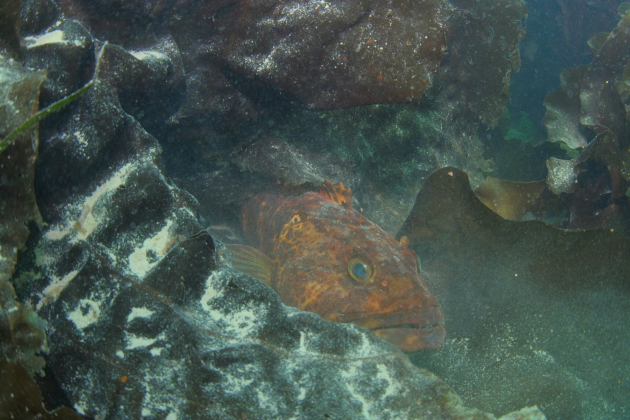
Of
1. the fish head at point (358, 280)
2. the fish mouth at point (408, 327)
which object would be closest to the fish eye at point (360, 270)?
the fish head at point (358, 280)

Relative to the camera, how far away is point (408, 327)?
8.25 ft

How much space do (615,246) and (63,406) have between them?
11.4ft

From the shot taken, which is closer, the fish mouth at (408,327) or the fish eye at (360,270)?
the fish mouth at (408,327)

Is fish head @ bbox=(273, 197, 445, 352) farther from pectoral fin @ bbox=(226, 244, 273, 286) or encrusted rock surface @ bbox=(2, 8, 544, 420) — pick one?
encrusted rock surface @ bbox=(2, 8, 544, 420)

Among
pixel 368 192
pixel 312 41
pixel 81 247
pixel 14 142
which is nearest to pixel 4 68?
pixel 14 142

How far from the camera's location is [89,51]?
80.8 inches

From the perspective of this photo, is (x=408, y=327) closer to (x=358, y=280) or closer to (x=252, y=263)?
(x=358, y=280)

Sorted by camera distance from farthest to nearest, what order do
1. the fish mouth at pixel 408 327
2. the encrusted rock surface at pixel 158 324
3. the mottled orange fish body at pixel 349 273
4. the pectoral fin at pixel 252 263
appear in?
the pectoral fin at pixel 252 263
the mottled orange fish body at pixel 349 273
the fish mouth at pixel 408 327
the encrusted rock surface at pixel 158 324

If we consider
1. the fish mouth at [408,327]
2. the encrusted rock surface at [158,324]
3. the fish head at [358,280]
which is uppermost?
the encrusted rock surface at [158,324]

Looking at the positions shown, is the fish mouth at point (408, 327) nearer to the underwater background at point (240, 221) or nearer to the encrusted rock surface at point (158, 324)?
the underwater background at point (240, 221)

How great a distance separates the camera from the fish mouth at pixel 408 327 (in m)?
2.42

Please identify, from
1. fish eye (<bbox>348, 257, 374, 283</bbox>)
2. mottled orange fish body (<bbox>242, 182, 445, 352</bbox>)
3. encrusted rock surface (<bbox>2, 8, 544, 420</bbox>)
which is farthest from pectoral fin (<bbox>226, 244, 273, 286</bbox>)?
encrusted rock surface (<bbox>2, 8, 544, 420</bbox>)

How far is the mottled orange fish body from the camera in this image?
252 centimetres

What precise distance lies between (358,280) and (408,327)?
0.51m
